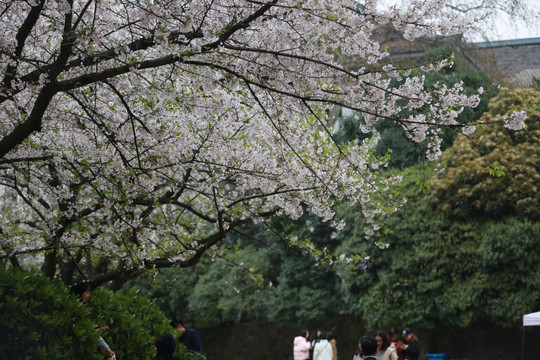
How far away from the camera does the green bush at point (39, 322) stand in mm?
5582

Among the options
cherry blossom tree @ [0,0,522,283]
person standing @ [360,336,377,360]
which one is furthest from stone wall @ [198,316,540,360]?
person standing @ [360,336,377,360]

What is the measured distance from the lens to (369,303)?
23.2 metres

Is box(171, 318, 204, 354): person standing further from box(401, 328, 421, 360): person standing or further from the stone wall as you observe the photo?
the stone wall

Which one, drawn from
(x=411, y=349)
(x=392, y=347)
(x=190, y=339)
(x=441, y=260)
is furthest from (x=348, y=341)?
(x=190, y=339)

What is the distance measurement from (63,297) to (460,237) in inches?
690

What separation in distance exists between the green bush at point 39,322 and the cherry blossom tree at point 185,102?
122 centimetres

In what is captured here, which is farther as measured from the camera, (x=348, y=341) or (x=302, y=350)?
(x=348, y=341)

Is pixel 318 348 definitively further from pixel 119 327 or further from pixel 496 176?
pixel 496 176

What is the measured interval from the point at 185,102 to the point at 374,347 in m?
3.30

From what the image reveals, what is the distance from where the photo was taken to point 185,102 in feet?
24.9

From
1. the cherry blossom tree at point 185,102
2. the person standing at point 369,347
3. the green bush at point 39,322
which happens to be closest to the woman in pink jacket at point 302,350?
the cherry blossom tree at point 185,102

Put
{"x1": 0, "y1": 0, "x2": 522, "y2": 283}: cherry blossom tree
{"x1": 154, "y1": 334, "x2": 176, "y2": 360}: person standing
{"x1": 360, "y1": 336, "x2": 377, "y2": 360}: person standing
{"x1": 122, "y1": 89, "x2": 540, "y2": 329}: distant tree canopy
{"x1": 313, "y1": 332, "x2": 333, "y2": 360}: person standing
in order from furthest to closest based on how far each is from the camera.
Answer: {"x1": 122, "y1": 89, "x2": 540, "y2": 329}: distant tree canopy, {"x1": 313, "y1": 332, "x2": 333, "y2": 360}: person standing, {"x1": 154, "y1": 334, "x2": 176, "y2": 360}: person standing, {"x1": 360, "y1": 336, "x2": 377, "y2": 360}: person standing, {"x1": 0, "y1": 0, "x2": 522, "y2": 283}: cherry blossom tree

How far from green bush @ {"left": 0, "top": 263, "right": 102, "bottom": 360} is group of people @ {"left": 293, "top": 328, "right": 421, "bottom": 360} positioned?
2605mm

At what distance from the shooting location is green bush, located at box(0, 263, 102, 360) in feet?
18.3
